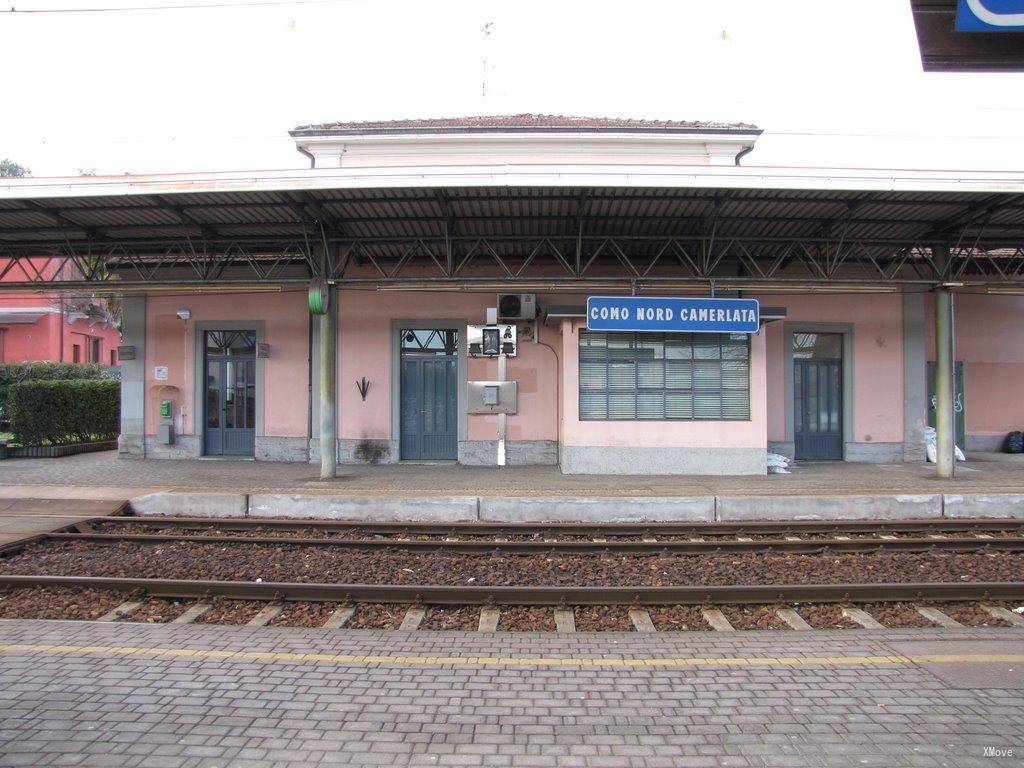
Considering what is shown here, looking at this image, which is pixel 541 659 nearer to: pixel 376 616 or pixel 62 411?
pixel 376 616

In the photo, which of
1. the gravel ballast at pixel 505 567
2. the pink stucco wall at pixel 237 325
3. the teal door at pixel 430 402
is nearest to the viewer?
the gravel ballast at pixel 505 567

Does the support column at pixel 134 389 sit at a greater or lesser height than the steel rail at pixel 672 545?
greater

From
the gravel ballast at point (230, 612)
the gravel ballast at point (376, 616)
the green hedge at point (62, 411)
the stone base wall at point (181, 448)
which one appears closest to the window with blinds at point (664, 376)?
the gravel ballast at point (376, 616)

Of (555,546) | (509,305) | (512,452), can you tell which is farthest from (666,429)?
(555,546)

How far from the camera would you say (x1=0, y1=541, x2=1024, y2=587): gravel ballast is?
23.2 feet

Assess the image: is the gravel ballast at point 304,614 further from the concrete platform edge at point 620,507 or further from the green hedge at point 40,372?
the green hedge at point 40,372

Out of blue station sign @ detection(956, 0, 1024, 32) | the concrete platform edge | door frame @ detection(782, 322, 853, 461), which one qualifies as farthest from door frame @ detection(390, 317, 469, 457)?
blue station sign @ detection(956, 0, 1024, 32)

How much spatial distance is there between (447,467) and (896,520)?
28.9ft

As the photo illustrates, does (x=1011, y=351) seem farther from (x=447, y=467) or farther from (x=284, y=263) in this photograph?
(x=284, y=263)

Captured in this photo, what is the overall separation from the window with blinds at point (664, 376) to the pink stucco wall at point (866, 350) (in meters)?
2.18

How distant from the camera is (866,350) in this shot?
51.5 feet

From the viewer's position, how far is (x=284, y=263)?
15531 millimetres

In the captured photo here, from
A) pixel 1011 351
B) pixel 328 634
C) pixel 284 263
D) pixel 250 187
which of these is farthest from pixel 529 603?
pixel 1011 351

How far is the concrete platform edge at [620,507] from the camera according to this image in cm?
1034
